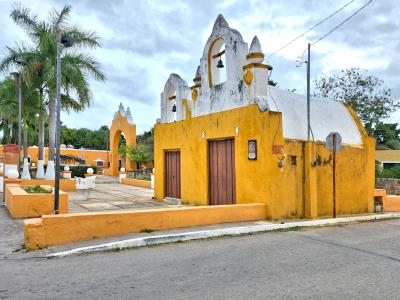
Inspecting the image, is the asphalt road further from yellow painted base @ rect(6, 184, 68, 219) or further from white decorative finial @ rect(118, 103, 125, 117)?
white decorative finial @ rect(118, 103, 125, 117)

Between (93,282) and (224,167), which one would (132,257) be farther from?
(224,167)

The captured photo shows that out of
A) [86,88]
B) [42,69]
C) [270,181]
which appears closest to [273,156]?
[270,181]

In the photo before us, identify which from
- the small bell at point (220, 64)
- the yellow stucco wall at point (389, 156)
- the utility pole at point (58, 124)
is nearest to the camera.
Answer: the utility pole at point (58, 124)

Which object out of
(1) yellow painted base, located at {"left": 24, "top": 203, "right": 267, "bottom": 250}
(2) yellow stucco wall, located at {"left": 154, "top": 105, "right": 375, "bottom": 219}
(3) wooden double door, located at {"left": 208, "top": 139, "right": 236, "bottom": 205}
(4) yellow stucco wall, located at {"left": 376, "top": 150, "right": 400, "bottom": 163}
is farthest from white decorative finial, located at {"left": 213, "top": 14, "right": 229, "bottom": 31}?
(4) yellow stucco wall, located at {"left": 376, "top": 150, "right": 400, "bottom": 163}

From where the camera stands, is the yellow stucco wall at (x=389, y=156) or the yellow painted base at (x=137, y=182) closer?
the yellow painted base at (x=137, y=182)

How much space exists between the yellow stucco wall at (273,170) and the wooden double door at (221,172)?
0.67 ft

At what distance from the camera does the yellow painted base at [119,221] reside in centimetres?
719

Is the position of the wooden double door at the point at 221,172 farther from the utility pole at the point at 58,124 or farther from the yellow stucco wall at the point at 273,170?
the utility pole at the point at 58,124

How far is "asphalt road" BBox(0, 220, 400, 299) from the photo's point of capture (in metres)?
4.74

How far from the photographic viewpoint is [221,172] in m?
12.3

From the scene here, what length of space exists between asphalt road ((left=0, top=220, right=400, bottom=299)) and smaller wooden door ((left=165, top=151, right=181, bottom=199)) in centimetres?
703

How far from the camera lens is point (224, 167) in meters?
12.2

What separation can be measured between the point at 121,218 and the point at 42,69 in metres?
13.9

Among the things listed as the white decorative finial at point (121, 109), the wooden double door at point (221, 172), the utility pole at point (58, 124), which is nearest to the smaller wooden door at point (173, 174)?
the wooden double door at point (221, 172)
